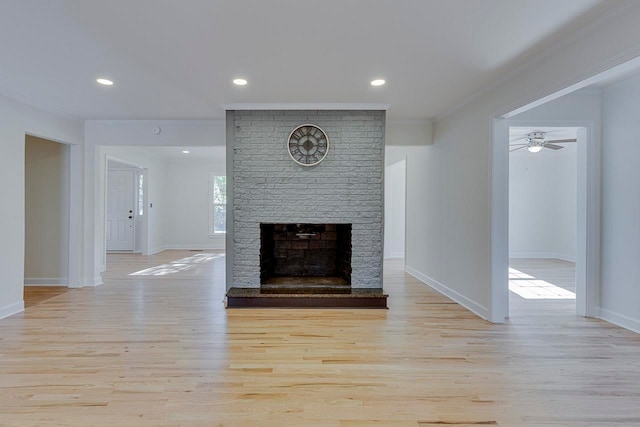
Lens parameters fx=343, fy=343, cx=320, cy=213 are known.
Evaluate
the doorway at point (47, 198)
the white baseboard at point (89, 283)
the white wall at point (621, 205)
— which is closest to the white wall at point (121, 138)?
the white baseboard at point (89, 283)

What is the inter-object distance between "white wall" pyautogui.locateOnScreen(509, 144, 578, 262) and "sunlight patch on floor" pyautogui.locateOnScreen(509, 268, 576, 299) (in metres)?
2.34

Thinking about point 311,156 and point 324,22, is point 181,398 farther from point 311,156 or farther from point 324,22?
point 311,156

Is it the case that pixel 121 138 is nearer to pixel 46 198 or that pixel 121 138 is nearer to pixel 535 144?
pixel 46 198

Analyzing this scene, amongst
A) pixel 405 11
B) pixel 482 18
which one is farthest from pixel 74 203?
pixel 482 18

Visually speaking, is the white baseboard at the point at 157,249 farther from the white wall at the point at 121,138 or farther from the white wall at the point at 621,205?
the white wall at the point at 621,205

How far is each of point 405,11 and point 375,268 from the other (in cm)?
294

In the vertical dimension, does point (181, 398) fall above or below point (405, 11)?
below

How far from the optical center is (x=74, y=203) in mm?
4945


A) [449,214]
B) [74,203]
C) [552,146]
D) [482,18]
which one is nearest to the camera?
[482,18]

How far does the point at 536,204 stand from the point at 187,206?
877cm

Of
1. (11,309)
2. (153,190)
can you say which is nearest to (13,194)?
(11,309)

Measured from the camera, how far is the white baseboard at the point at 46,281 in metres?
5.02

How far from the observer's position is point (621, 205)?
11.3 ft

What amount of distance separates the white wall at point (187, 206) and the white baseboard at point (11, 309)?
218 inches
